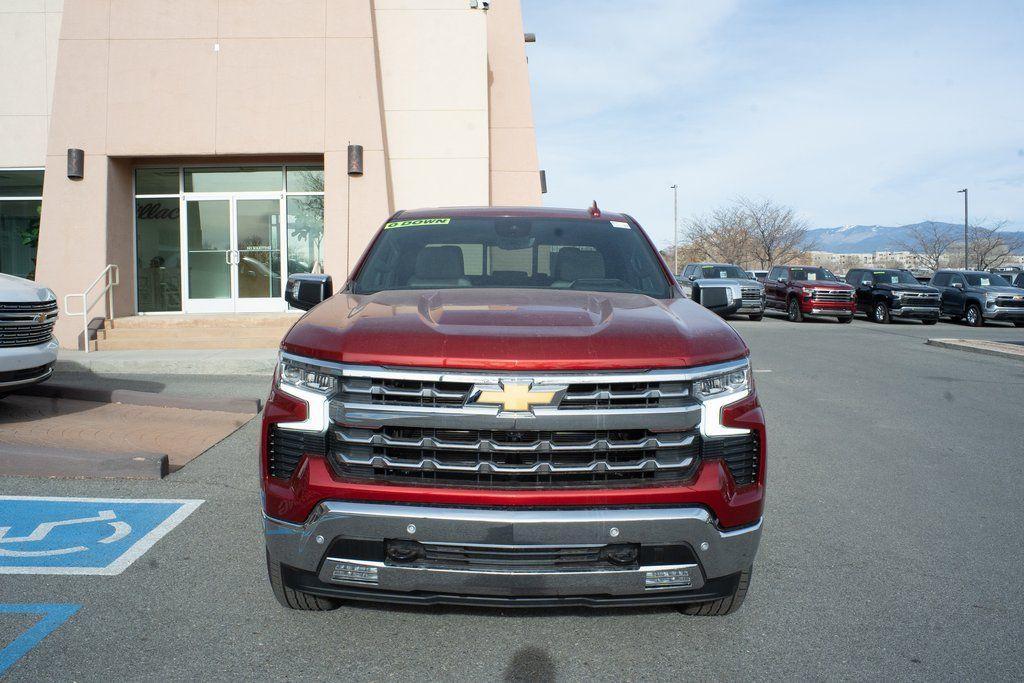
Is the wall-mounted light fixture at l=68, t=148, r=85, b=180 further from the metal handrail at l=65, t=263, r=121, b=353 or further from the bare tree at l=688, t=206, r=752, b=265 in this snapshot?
the bare tree at l=688, t=206, r=752, b=265

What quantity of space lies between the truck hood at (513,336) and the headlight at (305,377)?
6 centimetres

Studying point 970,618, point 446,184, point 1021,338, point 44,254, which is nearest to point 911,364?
point 1021,338

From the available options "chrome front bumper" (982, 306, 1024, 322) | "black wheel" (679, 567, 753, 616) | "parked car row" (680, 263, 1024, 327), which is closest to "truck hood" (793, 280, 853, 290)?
"parked car row" (680, 263, 1024, 327)

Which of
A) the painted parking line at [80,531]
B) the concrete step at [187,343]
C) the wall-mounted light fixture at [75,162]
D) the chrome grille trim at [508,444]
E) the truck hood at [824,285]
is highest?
the wall-mounted light fixture at [75,162]

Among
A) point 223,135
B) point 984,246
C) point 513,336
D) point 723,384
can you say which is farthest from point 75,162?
point 984,246

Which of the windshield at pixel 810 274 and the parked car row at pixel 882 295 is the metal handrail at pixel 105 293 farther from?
the windshield at pixel 810 274

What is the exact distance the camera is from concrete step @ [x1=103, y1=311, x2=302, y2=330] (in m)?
16.0

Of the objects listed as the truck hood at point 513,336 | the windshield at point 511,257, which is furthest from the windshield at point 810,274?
the truck hood at point 513,336

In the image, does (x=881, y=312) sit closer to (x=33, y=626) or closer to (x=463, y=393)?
(x=463, y=393)

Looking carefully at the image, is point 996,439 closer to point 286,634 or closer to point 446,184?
point 286,634

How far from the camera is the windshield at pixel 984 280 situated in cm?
2694

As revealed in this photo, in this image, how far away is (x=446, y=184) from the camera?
18.4 meters

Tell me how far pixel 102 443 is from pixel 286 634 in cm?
418

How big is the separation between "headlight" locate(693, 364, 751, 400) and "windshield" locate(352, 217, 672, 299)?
48.4 inches
